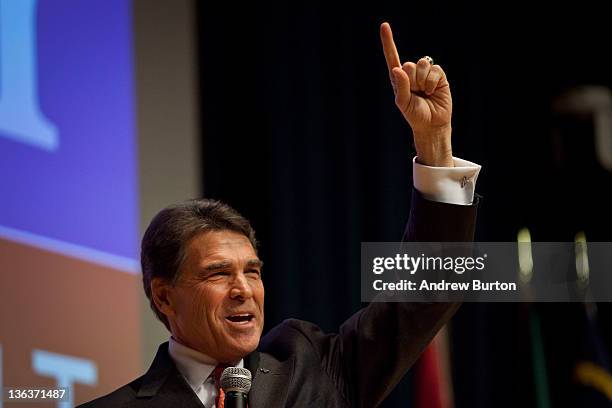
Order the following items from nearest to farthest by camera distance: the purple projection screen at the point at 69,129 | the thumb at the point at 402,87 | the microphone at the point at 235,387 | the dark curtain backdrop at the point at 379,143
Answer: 1. the microphone at the point at 235,387
2. the thumb at the point at 402,87
3. the purple projection screen at the point at 69,129
4. the dark curtain backdrop at the point at 379,143

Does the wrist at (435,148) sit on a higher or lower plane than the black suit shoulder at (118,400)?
higher

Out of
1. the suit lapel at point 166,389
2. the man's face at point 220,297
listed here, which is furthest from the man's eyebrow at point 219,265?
the suit lapel at point 166,389

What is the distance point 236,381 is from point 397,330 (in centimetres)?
50

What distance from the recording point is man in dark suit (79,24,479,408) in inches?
82.6

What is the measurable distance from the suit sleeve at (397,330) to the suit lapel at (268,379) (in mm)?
118

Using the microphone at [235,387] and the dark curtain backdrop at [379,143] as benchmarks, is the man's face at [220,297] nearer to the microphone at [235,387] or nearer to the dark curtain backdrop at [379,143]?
the microphone at [235,387]

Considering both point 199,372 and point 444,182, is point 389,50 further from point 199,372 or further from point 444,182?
point 199,372

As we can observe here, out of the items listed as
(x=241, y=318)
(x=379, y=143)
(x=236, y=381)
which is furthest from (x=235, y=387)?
(x=379, y=143)

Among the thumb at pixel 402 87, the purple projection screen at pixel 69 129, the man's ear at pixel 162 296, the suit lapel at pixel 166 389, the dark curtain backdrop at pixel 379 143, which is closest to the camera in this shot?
the thumb at pixel 402 87

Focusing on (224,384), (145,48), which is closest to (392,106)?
(145,48)

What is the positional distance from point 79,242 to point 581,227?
208 cm

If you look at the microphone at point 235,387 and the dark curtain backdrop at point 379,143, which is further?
the dark curtain backdrop at point 379,143

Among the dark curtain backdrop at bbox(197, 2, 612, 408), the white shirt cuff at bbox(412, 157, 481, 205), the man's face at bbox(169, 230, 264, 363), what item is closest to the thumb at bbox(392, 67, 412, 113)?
the white shirt cuff at bbox(412, 157, 481, 205)

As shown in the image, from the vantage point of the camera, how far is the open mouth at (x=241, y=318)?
7.05 feet
